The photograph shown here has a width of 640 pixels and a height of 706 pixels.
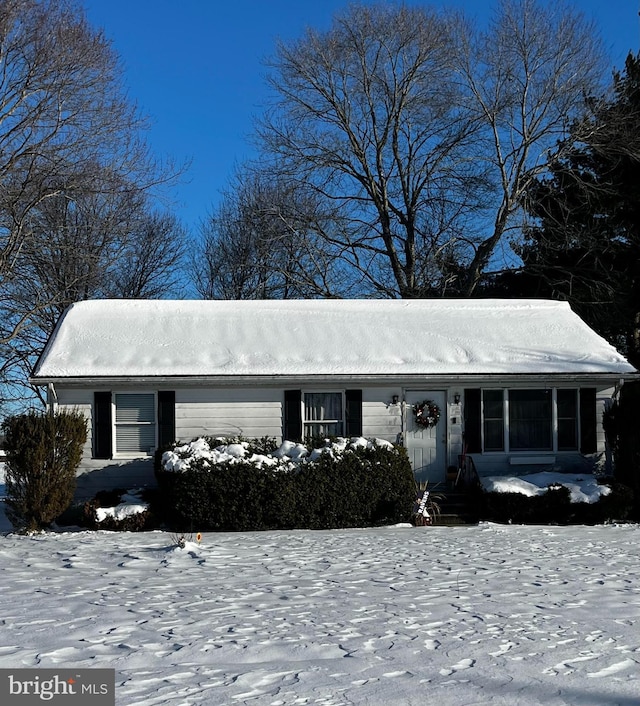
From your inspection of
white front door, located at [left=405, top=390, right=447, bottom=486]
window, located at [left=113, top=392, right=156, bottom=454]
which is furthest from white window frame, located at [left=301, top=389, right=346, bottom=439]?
window, located at [left=113, top=392, right=156, bottom=454]

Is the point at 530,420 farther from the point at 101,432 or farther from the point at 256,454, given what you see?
the point at 101,432

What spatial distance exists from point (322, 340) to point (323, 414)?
6.39 ft

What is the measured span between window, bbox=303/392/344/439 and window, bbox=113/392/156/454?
3.05 meters

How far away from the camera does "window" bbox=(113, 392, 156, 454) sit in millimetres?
16062

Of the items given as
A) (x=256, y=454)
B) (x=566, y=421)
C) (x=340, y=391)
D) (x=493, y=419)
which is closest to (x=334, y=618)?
(x=256, y=454)

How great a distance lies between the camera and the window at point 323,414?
1639 cm

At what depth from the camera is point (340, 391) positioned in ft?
54.0

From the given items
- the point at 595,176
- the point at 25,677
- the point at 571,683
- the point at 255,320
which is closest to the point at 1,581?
the point at 25,677

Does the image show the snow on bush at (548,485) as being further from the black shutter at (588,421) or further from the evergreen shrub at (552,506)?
the black shutter at (588,421)

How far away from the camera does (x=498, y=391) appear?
16750 mm

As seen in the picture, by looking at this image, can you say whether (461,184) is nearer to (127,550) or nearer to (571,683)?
(127,550)

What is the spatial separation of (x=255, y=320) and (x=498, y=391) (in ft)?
18.8

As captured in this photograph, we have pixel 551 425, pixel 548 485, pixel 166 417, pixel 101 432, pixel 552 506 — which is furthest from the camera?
pixel 551 425

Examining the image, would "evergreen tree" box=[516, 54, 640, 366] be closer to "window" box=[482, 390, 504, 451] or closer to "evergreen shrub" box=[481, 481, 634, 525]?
"window" box=[482, 390, 504, 451]
